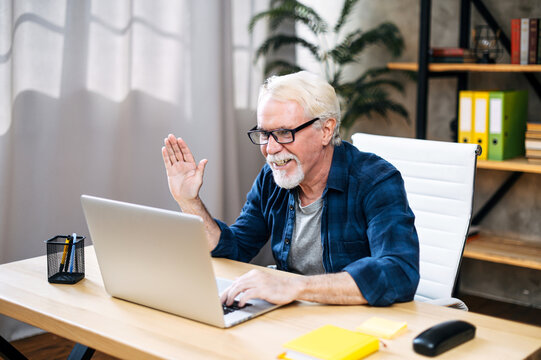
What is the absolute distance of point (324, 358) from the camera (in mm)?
1175

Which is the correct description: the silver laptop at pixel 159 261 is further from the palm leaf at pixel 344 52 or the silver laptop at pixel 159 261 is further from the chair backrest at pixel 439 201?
the palm leaf at pixel 344 52

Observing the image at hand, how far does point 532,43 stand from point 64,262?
2355 mm

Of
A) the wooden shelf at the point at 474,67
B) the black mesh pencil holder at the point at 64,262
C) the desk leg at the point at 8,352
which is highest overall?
the wooden shelf at the point at 474,67

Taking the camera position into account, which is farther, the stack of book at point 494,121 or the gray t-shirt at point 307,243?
the stack of book at point 494,121

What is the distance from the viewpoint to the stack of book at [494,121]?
10.3 ft

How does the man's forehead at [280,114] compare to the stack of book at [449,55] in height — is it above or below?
below

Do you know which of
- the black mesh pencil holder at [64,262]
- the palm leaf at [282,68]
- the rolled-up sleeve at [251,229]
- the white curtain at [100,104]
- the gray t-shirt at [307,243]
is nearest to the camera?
the black mesh pencil holder at [64,262]

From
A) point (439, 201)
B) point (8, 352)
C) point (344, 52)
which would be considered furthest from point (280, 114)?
point (344, 52)

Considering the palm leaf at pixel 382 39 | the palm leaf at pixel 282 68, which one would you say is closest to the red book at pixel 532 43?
the palm leaf at pixel 382 39

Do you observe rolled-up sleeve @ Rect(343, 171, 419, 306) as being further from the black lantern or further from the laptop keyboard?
the black lantern

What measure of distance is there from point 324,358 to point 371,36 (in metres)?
2.74

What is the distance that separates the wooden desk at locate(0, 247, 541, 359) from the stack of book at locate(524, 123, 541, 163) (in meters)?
1.81

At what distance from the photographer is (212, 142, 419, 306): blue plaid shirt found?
1.54 meters

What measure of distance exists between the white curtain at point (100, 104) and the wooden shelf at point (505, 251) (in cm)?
136
